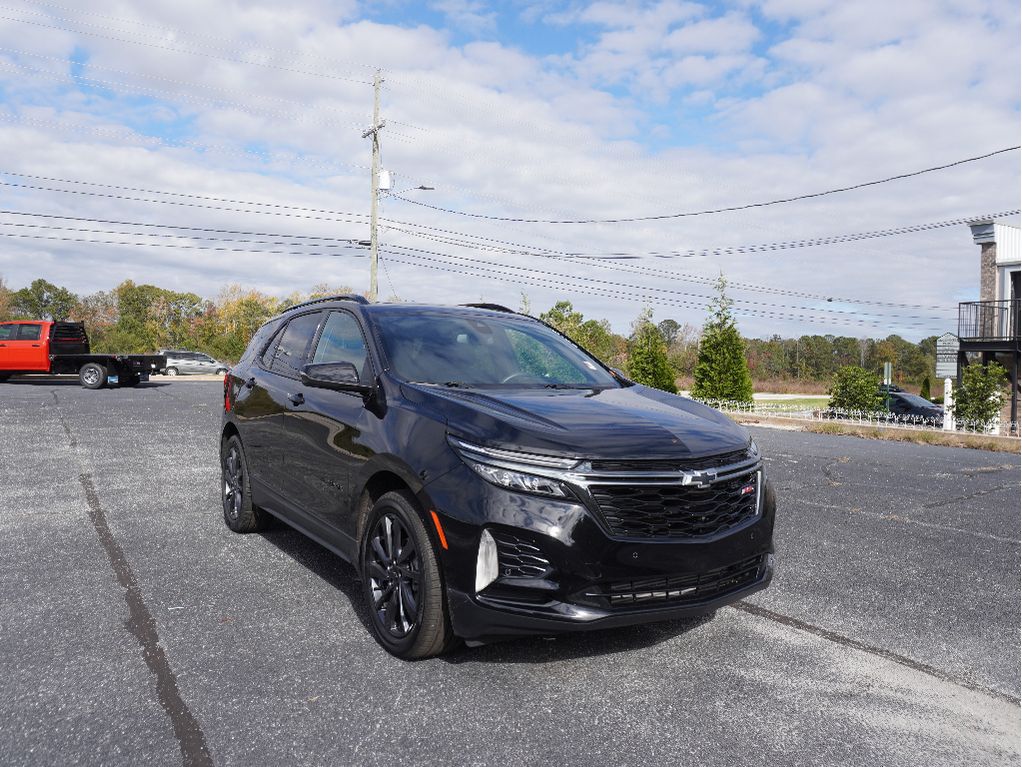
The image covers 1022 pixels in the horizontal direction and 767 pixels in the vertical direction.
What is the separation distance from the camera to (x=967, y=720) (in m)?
3.15

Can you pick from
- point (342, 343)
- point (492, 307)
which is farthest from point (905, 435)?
point (342, 343)

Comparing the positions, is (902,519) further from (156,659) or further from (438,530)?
(156,659)

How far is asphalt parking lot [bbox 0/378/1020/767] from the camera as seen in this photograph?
9.40ft

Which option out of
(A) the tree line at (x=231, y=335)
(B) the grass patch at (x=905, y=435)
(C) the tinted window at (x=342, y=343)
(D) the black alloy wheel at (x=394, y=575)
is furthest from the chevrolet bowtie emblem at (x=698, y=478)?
(A) the tree line at (x=231, y=335)

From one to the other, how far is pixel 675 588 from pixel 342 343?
8.35ft

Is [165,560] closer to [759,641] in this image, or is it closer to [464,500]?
[464,500]

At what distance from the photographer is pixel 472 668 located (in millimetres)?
3525

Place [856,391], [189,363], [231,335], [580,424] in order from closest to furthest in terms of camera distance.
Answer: [580,424] < [856,391] < [189,363] < [231,335]

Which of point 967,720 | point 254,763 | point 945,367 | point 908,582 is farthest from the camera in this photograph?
point 945,367

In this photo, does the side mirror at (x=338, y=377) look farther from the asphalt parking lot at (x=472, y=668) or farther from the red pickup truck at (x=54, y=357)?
the red pickup truck at (x=54, y=357)

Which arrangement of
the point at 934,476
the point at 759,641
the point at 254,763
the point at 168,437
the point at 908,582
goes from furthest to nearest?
the point at 168,437 → the point at 934,476 → the point at 908,582 → the point at 759,641 → the point at 254,763

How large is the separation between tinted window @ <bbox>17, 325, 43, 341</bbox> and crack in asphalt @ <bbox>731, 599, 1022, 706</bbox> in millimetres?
26299

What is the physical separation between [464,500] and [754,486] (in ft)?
4.73

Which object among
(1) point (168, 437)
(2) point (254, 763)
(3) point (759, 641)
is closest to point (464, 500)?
(2) point (254, 763)
